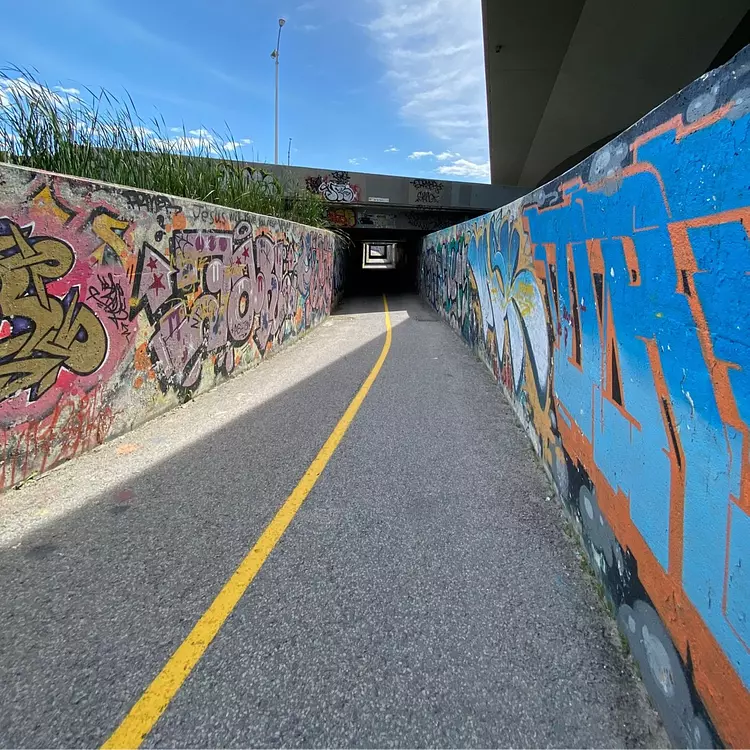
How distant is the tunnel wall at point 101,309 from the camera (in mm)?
3656

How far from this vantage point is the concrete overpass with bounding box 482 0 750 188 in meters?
15.0

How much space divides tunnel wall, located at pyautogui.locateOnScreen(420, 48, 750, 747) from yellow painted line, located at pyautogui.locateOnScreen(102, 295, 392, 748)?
2001 millimetres

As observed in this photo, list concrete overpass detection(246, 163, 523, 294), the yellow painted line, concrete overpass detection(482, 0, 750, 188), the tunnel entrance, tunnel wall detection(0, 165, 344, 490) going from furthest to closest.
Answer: concrete overpass detection(246, 163, 523, 294) < the tunnel entrance < concrete overpass detection(482, 0, 750, 188) < tunnel wall detection(0, 165, 344, 490) < the yellow painted line

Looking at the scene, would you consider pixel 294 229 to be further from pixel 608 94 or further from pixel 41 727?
pixel 608 94

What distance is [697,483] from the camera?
5.40 feet

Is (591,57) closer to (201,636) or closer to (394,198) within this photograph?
(394,198)

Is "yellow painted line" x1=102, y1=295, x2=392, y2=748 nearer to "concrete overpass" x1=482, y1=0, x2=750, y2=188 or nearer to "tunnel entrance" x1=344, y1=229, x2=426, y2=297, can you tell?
"concrete overpass" x1=482, y1=0, x2=750, y2=188

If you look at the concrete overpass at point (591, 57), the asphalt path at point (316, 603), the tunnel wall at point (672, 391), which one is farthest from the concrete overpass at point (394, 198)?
the tunnel wall at point (672, 391)

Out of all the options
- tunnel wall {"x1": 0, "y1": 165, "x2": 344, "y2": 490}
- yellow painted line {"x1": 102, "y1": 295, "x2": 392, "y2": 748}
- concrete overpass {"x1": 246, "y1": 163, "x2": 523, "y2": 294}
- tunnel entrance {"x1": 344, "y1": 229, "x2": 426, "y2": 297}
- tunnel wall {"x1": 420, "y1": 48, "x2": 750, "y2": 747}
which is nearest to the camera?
tunnel wall {"x1": 420, "y1": 48, "x2": 750, "y2": 747}

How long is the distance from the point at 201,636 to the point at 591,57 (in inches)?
906

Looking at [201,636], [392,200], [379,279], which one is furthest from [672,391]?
[379,279]

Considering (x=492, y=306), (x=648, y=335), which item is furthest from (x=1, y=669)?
(x=492, y=306)

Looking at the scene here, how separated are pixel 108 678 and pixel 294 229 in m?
9.72

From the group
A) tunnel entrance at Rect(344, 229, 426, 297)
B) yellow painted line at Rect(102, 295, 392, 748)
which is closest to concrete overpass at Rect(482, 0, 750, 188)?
tunnel entrance at Rect(344, 229, 426, 297)
